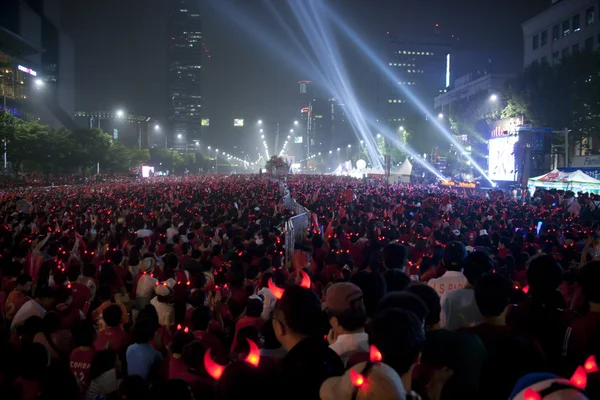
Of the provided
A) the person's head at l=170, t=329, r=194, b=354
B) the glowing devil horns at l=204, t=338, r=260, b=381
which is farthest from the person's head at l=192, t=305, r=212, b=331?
the glowing devil horns at l=204, t=338, r=260, b=381

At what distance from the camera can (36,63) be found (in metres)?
81.7

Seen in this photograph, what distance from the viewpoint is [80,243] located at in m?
Result: 10.8

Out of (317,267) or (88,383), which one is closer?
(88,383)

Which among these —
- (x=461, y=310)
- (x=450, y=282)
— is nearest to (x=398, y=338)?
(x=461, y=310)

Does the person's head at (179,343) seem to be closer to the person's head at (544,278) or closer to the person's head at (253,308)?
the person's head at (253,308)

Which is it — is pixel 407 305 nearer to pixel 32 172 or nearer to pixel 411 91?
pixel 32 172

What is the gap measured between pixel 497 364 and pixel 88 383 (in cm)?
335

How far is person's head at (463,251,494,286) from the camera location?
5298mm

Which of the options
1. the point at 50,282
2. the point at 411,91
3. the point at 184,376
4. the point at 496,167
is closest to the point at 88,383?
the point at 184,376

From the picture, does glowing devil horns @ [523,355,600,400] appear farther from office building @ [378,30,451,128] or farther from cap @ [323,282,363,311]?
office building @ [378,30,451,128]

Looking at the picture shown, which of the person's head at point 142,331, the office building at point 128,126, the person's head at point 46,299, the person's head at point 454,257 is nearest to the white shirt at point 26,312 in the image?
the person's head at point 46,299

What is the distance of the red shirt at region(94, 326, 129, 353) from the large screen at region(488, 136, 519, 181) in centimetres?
3966

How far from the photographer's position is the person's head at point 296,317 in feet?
10.2

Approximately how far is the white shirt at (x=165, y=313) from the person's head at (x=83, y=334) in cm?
144
